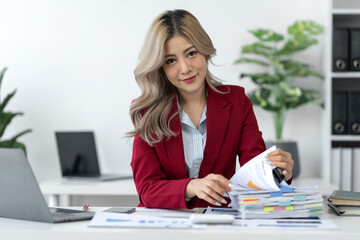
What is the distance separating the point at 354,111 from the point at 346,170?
0.37 metres

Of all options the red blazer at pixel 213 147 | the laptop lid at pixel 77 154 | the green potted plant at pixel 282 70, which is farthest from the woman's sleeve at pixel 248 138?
the laptop lid at pixel 77 154

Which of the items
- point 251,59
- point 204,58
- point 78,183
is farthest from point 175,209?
point 251,59

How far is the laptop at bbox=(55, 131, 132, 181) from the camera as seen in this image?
3449 mm

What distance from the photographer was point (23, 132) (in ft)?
11.1

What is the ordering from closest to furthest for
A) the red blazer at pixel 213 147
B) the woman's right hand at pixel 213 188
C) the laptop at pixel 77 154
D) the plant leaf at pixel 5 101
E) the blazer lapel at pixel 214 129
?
the woman's right hand at pixel 213 188, the red blazer at pixel 213 147, the blazer lapel at pixel 214 129, the plant leaf at pixel 5 101, the laptop at pixel 77 154

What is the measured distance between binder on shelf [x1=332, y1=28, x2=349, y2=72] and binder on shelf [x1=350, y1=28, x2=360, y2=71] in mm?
28

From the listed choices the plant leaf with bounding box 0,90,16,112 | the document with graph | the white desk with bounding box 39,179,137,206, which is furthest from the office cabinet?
the plant leaf with bounding box 0,90,16,112

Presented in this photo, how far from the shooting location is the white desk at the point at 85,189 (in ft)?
9.84

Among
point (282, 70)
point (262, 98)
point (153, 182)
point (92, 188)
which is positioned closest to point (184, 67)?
point (153, 182)

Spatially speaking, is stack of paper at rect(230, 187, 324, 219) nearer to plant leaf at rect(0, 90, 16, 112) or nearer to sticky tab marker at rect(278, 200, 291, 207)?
sticky tab marker at rect(278, 200, 291, 207)

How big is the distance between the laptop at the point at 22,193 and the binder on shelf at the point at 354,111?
7.40 ft

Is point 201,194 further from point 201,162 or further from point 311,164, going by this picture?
point 311,164

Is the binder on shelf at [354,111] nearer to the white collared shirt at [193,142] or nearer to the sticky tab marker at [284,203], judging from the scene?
the white collared shirt at [193,142]

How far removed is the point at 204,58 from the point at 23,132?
1.88 meters
